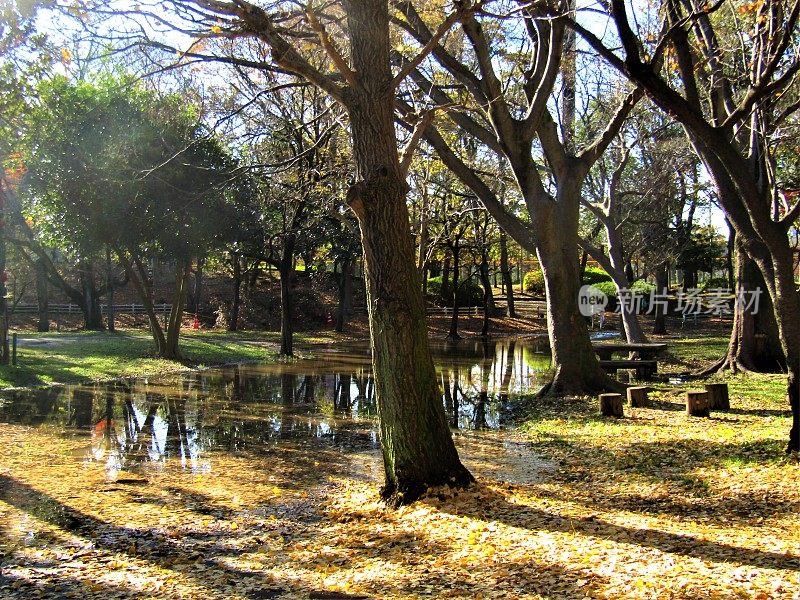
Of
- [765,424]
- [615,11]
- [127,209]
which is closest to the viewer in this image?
[615,11]

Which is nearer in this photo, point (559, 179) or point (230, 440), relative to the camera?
point (230, 440)

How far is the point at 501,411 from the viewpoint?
13.4 m

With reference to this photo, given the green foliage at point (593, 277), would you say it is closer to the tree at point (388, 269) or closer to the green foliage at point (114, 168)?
the green foliage at point (114, 168)

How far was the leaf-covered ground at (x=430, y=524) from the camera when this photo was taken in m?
4.84

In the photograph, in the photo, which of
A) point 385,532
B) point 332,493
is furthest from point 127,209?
point 385,532

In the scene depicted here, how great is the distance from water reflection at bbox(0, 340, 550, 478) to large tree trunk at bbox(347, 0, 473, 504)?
10.9 ft

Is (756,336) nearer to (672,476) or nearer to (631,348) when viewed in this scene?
(631,348)

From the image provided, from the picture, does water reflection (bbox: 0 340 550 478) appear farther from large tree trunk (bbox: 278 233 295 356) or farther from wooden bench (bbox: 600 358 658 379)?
large tree trunk (bbox: 278 233 295 356)

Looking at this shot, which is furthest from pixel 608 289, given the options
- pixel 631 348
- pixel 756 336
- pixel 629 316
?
pixel 756 336

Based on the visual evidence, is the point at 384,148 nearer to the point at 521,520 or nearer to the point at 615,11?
the point at 615,11

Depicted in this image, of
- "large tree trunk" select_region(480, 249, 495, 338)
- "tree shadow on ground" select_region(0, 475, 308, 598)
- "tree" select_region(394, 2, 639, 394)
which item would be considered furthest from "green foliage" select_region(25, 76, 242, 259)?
"large tree trunk" select_region(480, 249, 495, 338)

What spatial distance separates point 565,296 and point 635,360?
4939 millimetres

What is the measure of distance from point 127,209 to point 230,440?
11.5 metres

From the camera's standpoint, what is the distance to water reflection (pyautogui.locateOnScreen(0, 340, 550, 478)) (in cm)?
1041
